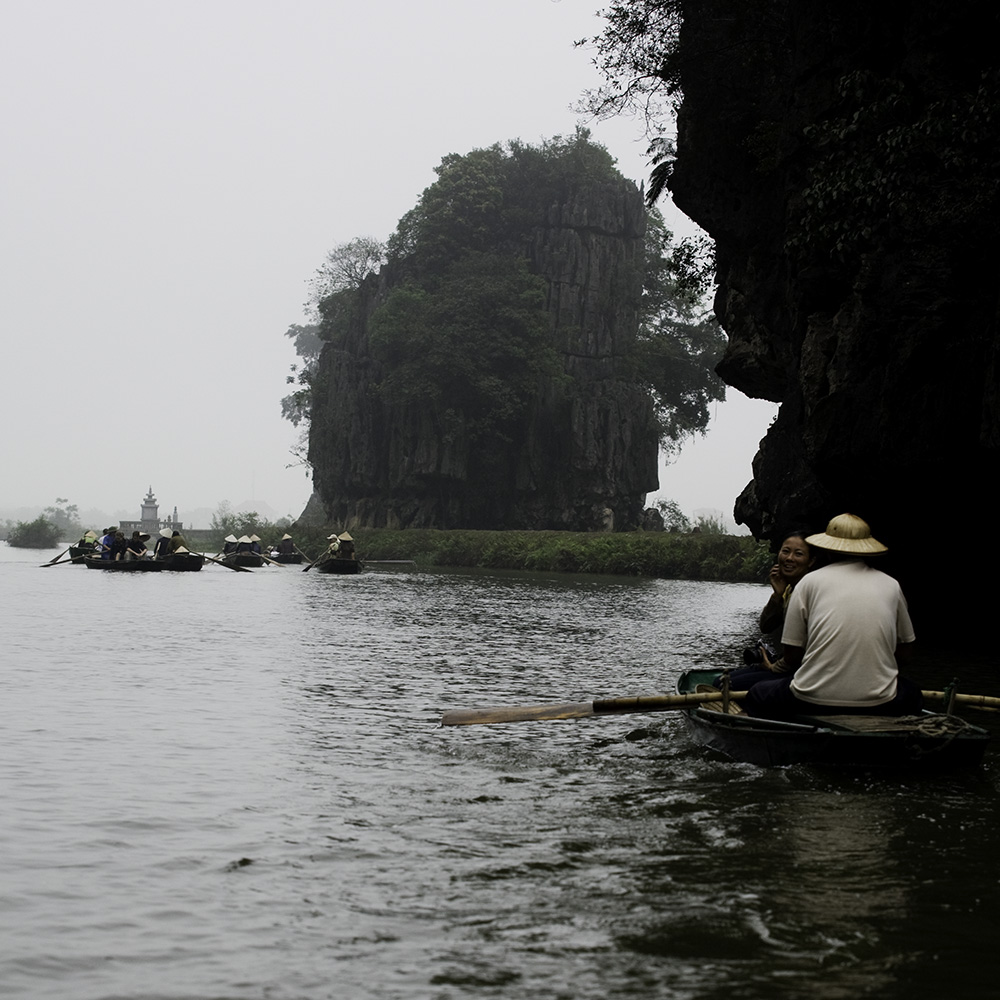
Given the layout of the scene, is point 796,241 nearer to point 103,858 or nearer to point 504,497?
point 103,858

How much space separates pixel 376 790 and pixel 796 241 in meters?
12.0

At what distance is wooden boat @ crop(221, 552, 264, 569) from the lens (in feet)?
152

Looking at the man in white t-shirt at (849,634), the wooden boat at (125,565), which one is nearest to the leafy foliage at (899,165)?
the man in white t-shirt at (849,634)

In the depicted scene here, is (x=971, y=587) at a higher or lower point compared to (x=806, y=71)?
lower

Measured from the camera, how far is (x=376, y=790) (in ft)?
26.0

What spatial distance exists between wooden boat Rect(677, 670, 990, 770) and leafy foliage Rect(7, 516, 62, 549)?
238 feet

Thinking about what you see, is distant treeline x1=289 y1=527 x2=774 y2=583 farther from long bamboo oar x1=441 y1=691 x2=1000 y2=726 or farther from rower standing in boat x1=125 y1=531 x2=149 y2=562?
long bamboo oar x1=441 y1=691 x2=1000 y2=726

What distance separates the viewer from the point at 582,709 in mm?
9875

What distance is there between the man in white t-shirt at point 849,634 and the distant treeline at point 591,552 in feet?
103

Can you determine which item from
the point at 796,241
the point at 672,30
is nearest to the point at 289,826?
the point at 796,241

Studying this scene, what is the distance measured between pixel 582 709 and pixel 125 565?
33.5m

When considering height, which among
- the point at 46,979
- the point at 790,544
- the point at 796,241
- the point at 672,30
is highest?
the point at 672,30

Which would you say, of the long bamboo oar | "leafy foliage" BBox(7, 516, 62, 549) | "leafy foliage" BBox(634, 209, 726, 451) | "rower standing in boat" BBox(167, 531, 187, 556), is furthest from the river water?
"leafy foliage" BBox(7, 516, 62, 549)

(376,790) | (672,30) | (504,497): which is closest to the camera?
(376,790)
